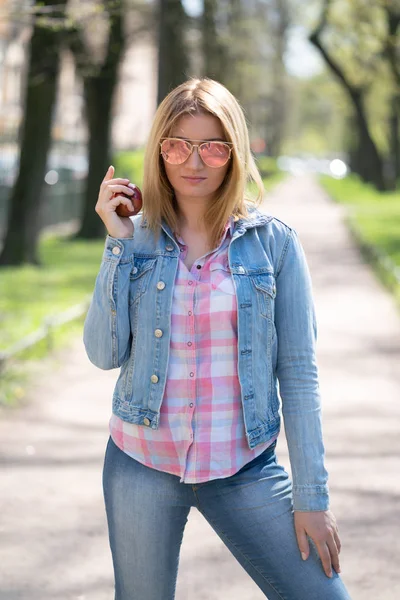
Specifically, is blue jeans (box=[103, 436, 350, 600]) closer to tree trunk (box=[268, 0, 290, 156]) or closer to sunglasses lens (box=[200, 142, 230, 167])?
sunglasses lens (box=[200, 142, 230, 167])

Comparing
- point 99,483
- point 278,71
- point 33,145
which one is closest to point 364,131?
point 278,71

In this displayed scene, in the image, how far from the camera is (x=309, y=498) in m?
2.74

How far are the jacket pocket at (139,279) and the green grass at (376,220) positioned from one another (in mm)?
11627

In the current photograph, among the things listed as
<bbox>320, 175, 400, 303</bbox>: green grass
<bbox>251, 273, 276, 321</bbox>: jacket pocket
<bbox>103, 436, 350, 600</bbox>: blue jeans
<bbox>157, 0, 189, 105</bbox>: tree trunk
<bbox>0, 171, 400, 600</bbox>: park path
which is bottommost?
<bbox>320, 175, 400, 303</bbox>: green grass

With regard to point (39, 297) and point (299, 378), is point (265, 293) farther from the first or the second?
point (39, 297)

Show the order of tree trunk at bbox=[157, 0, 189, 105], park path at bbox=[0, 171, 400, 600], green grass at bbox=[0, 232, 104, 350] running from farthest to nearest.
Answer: tree trunk at bbox=[157, 0, 189, 105] → green grass at bbox=[0, 232, 104, 350] → park path at bbox=[0, 171, 400, 600]

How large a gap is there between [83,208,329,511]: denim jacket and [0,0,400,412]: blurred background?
806 millimetres

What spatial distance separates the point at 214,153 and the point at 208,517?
35.2 inches

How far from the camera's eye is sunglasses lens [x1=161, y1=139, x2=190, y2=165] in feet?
9.32

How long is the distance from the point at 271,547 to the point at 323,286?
1333 centimetres

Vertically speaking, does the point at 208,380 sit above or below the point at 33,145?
above

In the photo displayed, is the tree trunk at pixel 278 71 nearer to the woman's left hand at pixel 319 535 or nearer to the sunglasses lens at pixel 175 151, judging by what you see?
the sunglasses lens at pixel 175 151

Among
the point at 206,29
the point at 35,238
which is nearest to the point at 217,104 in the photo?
the point at 35,238

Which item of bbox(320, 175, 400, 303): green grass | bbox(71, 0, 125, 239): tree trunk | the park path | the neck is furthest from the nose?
bbox(71, 0, 125, 239): tree trunk
